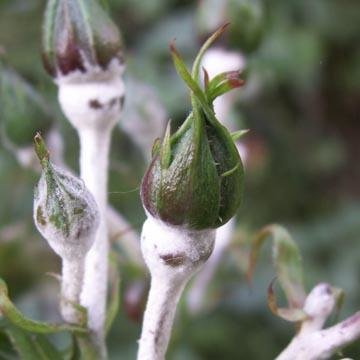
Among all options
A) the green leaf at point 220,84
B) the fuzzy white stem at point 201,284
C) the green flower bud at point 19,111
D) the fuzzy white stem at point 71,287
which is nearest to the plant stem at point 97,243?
the fuzzy white stem at point 71,287

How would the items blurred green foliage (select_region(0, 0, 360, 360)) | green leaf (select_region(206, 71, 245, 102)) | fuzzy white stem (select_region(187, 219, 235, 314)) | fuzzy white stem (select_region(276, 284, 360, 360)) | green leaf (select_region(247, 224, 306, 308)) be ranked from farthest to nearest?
blurred green foliage (select_region(0, 0, 360, 360))
fuzzy white stem (select_region(187, 219, 235, 314))
green leaf (select_region(247, 224, 306, 308))
fuzzy white stem (select_region(276, 284, 360, 360))
green leaf (select_region(206, 71, 245, 102))

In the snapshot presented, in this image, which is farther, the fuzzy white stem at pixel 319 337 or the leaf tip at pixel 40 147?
the fuzzy white stem at pixel 319 337

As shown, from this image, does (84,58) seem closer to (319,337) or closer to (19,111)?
(19,111)

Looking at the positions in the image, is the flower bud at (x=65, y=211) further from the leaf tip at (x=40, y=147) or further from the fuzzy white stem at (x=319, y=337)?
the fuzzy white stem at (x=319, y=337)

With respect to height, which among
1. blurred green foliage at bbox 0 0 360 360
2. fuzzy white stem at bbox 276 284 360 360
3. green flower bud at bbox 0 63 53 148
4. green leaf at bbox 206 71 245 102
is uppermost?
blurred green foliage at bbox 0 0 360 360

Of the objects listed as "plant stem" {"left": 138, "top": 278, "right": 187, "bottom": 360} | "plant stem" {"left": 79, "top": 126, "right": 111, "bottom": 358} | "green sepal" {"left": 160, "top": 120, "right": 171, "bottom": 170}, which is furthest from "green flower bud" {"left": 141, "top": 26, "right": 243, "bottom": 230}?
"plant stem" {"left": 79, "top": 126, "right": 111, "bottom": 358}

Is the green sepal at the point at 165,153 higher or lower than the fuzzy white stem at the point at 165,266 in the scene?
higher

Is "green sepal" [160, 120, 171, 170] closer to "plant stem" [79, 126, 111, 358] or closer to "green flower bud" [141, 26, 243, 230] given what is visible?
"green flower bud" [141, 26, 243, 230]
